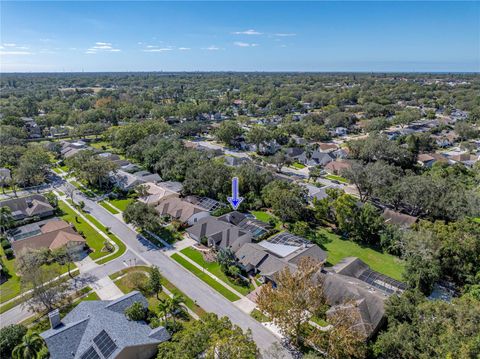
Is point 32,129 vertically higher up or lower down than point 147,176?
higher up

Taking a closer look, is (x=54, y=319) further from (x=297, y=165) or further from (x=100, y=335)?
(x=297, y=165)

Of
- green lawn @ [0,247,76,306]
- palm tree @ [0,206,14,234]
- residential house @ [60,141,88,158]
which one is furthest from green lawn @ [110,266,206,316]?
residential house @ [60,141,88,158]

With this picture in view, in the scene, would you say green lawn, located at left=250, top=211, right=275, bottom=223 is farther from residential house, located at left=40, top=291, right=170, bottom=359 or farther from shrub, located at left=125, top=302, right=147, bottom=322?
residential house, located at left=40, top=291, right=170, bottom=359

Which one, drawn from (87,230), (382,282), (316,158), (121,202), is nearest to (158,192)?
(121,202)

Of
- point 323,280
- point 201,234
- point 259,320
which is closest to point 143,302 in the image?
point 259,320

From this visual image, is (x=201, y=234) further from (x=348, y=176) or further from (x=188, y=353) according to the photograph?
(x=348, y=176)

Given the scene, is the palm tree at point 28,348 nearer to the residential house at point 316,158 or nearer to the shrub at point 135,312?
the shrub at point 135,312
